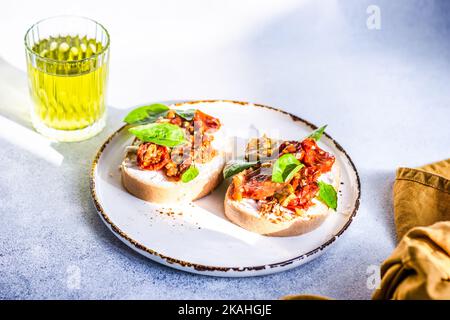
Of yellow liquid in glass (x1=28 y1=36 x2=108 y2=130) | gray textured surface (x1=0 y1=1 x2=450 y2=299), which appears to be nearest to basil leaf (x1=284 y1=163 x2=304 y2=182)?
gray textured surface (x1=0 y1=1 x2=450 y2=299)

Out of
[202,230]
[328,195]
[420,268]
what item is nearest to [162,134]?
[202,230]

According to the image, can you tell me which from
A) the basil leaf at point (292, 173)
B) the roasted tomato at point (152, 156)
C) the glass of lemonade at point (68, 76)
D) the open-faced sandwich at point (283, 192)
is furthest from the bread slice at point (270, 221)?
the glass of lemonade at point (68, 76)

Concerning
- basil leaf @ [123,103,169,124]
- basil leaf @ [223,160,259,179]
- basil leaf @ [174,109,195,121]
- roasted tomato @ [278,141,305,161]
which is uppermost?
basil leaf @ [174,109,195,121]

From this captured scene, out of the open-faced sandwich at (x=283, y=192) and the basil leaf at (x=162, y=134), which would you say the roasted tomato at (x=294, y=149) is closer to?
the open-faced sandwich at (x=283, y=192)

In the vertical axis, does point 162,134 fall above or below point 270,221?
above

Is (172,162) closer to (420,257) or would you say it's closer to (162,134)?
(162,134)

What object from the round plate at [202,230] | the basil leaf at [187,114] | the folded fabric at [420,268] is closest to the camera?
the folded fabric at [420,268]

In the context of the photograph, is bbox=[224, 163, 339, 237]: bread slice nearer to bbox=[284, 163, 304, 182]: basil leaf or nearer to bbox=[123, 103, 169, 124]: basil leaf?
bbox=[284, 163, 304, 182]: basil leaf
